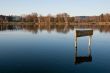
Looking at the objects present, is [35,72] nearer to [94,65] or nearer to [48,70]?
[48,70]

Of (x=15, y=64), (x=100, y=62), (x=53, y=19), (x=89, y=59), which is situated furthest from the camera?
(x=53, y=19)

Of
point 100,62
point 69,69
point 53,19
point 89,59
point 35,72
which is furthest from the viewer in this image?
point 53,19

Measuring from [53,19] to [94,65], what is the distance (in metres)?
118

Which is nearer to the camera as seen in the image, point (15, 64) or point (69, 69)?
point (69, 69)

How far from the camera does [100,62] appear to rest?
14.2m

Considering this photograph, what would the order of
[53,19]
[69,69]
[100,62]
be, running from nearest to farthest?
[69,69] < [100,62] < [53,19]

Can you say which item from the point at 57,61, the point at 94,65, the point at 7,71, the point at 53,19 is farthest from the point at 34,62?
the point at 53,19

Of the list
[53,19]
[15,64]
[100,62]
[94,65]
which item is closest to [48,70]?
[15,64]

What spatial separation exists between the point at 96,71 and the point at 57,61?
3481mm

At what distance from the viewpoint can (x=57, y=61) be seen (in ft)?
46.8

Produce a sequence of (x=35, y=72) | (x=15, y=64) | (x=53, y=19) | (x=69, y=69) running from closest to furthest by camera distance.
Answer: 1. (x=35, y=72)
2. (x=69, y=69)
3. (x=15, y=64)
4. (x=53, y=19)

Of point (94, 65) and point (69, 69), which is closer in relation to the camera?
point (69, 69)

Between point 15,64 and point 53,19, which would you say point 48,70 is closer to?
point 15,64

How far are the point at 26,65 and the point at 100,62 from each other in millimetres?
5585
